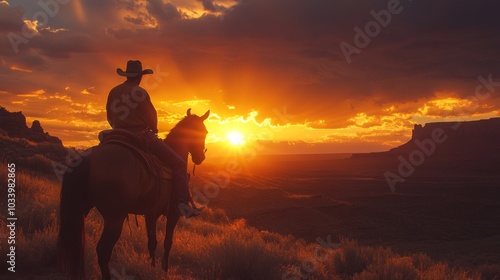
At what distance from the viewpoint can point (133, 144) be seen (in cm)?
659

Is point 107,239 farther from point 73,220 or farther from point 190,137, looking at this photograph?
point 190,137

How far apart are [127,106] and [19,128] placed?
4590cm

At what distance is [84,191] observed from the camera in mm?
5961

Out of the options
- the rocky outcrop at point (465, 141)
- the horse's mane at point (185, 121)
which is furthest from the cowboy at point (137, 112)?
the rocky outcrop at point (465, 141)

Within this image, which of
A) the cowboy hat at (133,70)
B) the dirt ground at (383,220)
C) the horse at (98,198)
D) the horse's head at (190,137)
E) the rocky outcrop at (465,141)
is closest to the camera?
the horse at (98,198)

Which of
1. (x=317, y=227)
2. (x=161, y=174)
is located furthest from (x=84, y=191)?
(x=317, y=227)

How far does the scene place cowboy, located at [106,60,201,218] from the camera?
689cm

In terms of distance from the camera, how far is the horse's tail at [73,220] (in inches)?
232

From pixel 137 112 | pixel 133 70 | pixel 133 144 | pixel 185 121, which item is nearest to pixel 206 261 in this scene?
pixel 185 121

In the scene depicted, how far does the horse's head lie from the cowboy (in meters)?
0.89

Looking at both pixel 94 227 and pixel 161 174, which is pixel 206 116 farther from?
pixel 94 227

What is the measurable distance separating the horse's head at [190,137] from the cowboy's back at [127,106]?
1.26 meters

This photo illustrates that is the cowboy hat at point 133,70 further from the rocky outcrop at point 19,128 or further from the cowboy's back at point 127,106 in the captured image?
the rocky outcrop at point 19,128

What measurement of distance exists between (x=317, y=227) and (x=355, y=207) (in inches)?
405
